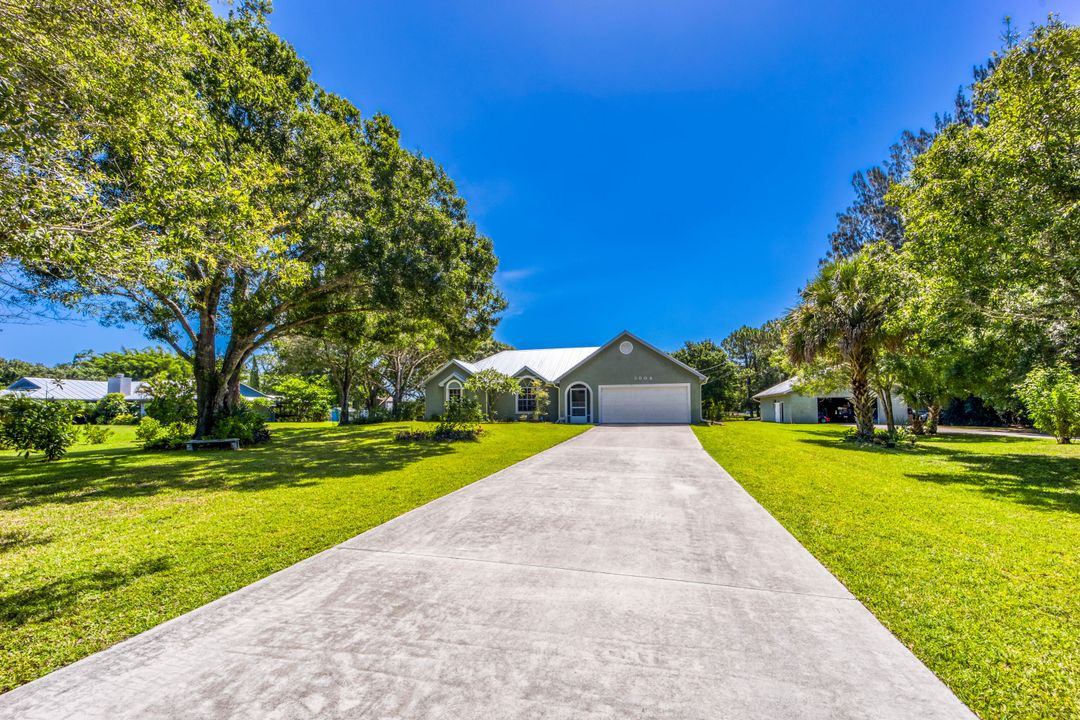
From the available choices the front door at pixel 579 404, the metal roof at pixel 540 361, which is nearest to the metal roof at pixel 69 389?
the metal roof at pixel 540 361

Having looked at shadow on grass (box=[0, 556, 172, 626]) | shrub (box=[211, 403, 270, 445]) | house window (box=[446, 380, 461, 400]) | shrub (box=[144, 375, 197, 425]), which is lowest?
shadow on grass (box=[0, 556, 172, 626])

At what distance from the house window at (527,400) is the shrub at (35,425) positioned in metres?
19.0

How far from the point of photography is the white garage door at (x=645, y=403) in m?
24.2

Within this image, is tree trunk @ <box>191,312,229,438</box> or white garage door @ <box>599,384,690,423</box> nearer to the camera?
tree trunk @ <box>191,312,229,438</box>

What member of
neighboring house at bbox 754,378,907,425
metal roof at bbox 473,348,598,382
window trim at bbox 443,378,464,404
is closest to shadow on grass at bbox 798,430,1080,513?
metal roof at bbox 473,348,598,382

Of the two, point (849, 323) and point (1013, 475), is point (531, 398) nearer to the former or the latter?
point (849, 323)

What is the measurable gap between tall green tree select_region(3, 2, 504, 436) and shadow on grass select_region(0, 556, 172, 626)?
3.21 metres

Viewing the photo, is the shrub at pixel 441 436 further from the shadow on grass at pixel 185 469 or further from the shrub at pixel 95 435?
the shrub at pixel 95 435

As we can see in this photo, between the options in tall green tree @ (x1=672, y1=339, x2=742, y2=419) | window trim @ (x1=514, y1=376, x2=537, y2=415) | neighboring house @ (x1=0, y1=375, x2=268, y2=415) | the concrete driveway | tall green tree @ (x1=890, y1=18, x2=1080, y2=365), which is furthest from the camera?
neighboring house @ (x1=0, y1=375, x2=268, y2=415)

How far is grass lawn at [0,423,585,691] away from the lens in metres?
2.97

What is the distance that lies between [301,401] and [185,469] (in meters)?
24.4

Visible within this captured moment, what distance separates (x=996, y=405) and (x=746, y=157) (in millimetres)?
15016

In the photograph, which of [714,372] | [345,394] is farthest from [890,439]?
[345,394]

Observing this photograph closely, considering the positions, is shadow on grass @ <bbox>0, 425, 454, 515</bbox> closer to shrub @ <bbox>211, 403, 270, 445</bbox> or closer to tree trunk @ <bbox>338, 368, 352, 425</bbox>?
shrub @ <bbox>211, 403, 270, 445</bbox>
